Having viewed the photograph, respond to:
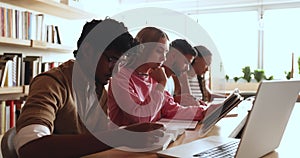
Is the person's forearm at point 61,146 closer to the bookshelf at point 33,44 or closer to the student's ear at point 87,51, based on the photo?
the student's ear at point 87,51

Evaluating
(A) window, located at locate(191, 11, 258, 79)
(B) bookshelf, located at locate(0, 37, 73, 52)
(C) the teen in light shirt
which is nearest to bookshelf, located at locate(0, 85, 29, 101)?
(B) bookshelf, located at locate(0, 37, 73, 52)

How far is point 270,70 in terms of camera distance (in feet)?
15.5

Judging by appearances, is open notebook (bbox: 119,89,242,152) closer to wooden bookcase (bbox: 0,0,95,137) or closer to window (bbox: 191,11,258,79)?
wooden bookcase (bbox: 0,0,95,137)

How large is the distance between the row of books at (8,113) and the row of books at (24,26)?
1.79 ft

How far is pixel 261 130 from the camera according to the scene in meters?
0.89

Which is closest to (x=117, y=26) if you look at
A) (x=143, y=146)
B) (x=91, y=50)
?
(x=91, y=50)

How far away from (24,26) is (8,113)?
745 millimetres

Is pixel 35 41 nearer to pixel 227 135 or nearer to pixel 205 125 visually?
pixel 205 125

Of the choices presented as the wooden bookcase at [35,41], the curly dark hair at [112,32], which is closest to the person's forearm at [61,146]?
the curly dark hair at [112,32]

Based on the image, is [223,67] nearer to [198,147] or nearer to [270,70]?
[270,70]

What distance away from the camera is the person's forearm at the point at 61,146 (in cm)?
77

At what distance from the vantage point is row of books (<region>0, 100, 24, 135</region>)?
8.46 feet

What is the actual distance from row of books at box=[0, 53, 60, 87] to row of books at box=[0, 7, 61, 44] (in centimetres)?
18

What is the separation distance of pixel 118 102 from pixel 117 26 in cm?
43
